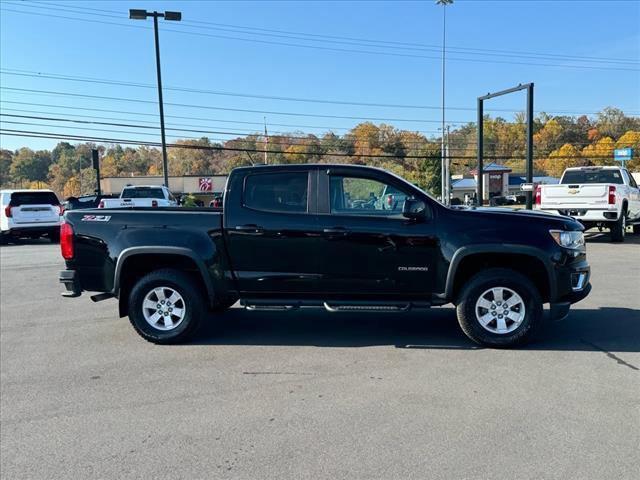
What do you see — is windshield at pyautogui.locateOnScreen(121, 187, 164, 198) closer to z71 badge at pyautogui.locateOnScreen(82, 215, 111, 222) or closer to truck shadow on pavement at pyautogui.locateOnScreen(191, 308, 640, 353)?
truck shadow on pavement at pyautogui.locateOnScreen(191, 308, 640, 353)

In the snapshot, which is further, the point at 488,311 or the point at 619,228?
the point at 619,228

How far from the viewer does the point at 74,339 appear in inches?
241

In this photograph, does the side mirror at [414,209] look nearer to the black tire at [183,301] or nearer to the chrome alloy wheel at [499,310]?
the chrome alloy wheel at [499,310]

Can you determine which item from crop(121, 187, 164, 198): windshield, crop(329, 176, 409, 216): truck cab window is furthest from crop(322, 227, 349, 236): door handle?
crop(121, 187, 164, 198): windshield

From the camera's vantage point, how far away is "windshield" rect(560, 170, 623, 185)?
51.3 ft

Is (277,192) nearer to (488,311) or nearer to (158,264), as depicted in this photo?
(158,264)

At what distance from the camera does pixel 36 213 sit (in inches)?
724

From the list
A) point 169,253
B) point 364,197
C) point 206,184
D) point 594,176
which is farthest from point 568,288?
point 206,184

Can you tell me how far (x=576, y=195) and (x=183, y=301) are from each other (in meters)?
12.3

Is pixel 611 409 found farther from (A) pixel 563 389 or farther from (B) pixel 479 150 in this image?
(B) pixel 479 150

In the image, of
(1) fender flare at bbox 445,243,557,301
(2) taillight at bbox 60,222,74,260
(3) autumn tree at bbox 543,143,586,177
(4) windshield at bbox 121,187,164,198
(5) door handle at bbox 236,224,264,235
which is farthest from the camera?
(3) autumn tree at bbox 543,143,586,177

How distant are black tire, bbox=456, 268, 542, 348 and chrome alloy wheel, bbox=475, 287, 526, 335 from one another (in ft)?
0.10

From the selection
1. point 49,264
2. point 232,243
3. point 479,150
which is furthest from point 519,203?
point 232,243

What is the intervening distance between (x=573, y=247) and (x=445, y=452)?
304 centimetres
